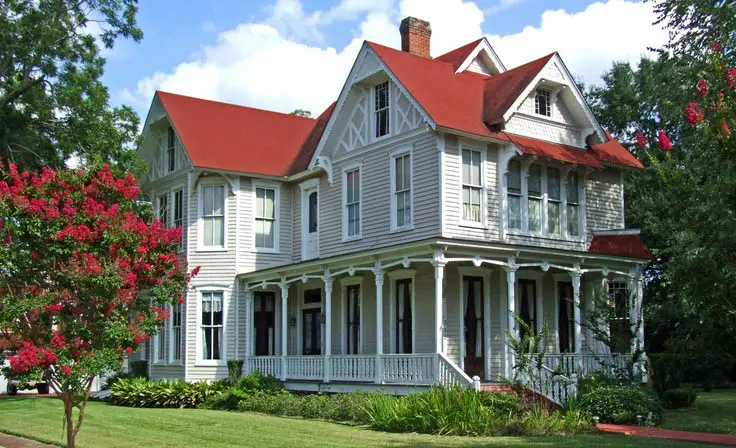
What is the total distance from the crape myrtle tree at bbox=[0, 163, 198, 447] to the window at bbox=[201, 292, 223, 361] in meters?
15.0

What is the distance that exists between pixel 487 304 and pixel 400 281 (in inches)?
104

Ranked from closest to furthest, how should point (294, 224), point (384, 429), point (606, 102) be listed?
point (384, 429) < point (294, 224) < point (606, 102)

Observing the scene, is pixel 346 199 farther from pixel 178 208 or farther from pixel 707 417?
pixel 707 417

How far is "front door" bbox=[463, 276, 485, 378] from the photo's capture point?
22.8 meters

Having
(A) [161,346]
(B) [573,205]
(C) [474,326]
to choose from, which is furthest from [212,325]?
(B) [573,205]

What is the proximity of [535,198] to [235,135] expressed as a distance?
11497 millimetres

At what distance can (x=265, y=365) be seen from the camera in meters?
26.6

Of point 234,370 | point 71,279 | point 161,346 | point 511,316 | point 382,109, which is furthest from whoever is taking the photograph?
point 161,346

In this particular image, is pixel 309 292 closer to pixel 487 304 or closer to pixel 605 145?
pixel 487 304

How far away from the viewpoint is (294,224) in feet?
96.2

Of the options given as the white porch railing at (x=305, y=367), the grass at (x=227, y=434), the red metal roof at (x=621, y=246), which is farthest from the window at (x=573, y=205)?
the grass at (x=227, y=434)

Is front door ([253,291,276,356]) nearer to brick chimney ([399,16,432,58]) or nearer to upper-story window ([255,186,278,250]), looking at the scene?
upper-story window ([255,186,278,250])

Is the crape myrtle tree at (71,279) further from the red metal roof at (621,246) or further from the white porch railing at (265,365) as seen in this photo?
the red metal roof at (621,246)

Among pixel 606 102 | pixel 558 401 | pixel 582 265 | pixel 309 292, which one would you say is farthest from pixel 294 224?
pixel 606 102
